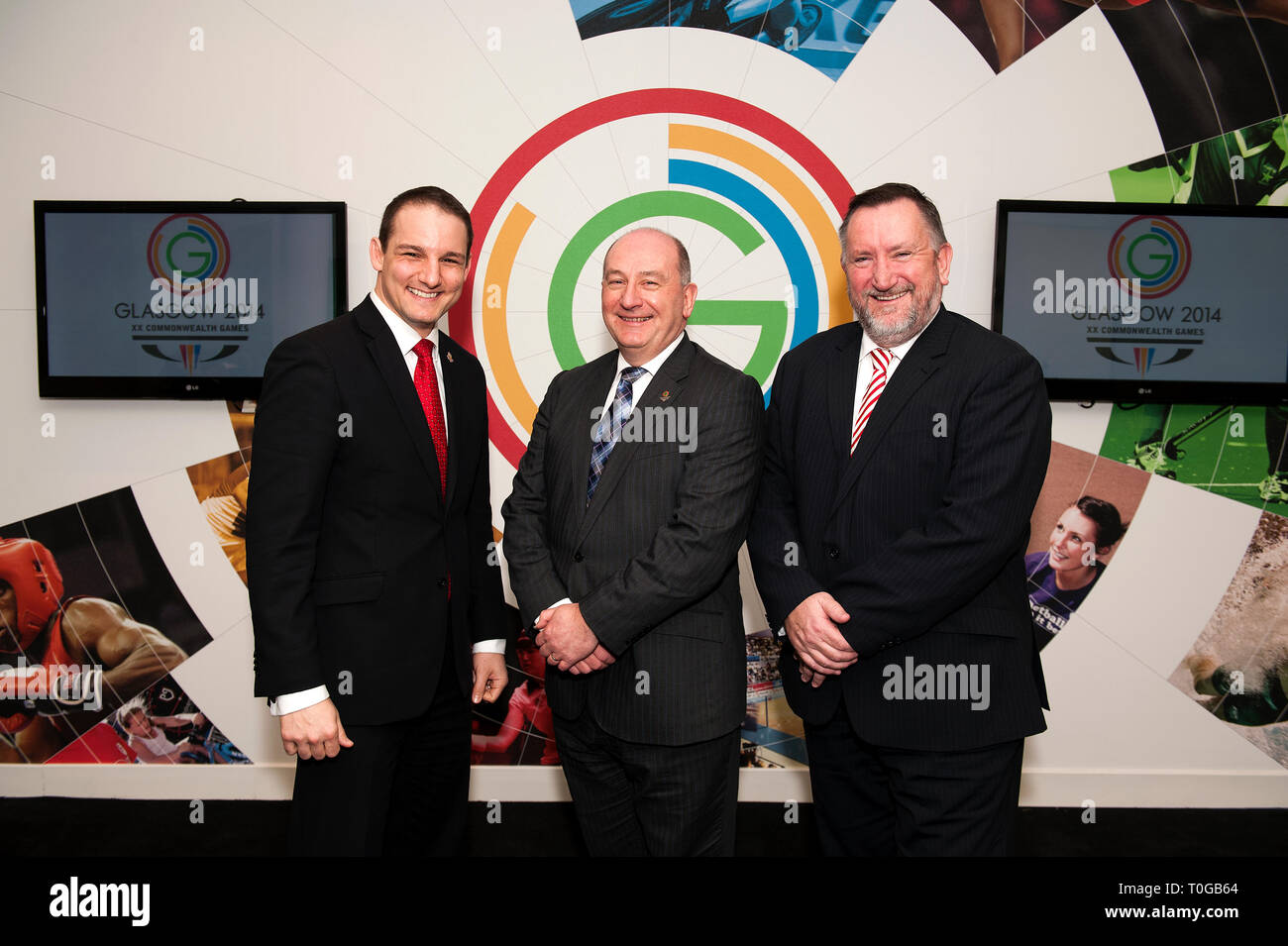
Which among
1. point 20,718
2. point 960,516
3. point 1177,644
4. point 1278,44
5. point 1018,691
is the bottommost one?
point 20,718

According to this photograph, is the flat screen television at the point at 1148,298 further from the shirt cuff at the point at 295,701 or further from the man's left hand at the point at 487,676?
the shirt cuff at the point at 295,701

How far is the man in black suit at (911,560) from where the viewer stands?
189 centimetres

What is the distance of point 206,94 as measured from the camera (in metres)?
3.32

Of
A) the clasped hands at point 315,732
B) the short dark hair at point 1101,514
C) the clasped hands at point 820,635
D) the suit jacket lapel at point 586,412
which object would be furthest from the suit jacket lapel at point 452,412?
the short dark hair at point 1101,514

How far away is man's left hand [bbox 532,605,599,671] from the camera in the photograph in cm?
200

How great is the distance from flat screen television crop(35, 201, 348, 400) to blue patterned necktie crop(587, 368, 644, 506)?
5.32 feet

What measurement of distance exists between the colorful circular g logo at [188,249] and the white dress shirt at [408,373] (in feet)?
5.05

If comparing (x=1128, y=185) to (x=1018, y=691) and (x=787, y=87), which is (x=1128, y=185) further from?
(x=1018, y=691)

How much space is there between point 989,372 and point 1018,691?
76cm

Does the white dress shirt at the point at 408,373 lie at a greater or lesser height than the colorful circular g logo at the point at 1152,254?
lesser

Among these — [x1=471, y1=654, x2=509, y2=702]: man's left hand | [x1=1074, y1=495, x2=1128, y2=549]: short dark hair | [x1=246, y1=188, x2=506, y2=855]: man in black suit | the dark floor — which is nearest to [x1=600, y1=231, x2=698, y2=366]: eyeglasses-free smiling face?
[x1=246, y1=188, x2=506, y2=855]: man in black suit
